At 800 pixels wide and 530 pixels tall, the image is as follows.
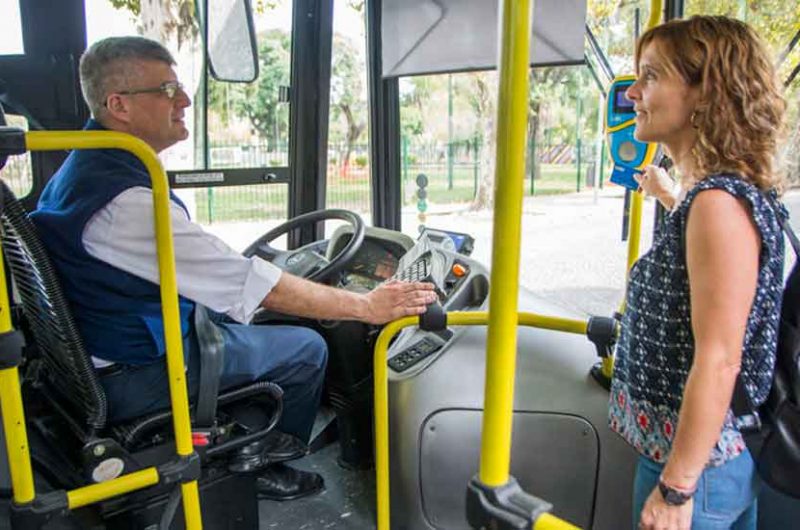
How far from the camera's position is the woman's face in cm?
101

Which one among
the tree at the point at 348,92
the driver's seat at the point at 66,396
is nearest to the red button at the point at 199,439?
the driver's seat at the point at 66,396

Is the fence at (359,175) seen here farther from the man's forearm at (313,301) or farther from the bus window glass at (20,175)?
the man's forearm at (313,301)

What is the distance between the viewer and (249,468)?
5.38ft

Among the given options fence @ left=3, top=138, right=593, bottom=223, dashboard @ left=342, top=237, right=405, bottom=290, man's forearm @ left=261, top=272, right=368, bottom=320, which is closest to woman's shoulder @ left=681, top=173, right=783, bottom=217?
man's forearm @ left=261, top=272, right=368, bottom=320

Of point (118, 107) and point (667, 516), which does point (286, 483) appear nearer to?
point (118, 107)

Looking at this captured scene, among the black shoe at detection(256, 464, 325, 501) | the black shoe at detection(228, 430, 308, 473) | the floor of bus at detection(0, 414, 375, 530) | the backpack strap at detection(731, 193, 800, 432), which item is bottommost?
the floor of bus at detection(0, 414, 375, 530)

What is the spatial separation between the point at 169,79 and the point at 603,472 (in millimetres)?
1417

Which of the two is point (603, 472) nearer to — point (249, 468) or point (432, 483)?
point (432, 483)

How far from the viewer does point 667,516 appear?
3.03ft

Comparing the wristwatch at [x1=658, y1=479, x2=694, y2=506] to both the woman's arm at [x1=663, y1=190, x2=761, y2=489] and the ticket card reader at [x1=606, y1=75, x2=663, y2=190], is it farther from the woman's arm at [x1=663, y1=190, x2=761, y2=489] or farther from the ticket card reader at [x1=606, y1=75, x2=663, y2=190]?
the ticket card reader at [x1=606, y1=75, x2=663, y2=190]

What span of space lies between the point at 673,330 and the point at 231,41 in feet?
6.28

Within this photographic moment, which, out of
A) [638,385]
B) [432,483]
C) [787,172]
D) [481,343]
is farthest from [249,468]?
[787,172]

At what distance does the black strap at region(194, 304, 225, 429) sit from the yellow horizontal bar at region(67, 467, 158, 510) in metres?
0.22

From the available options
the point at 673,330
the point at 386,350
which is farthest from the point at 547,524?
the point at 386,350
